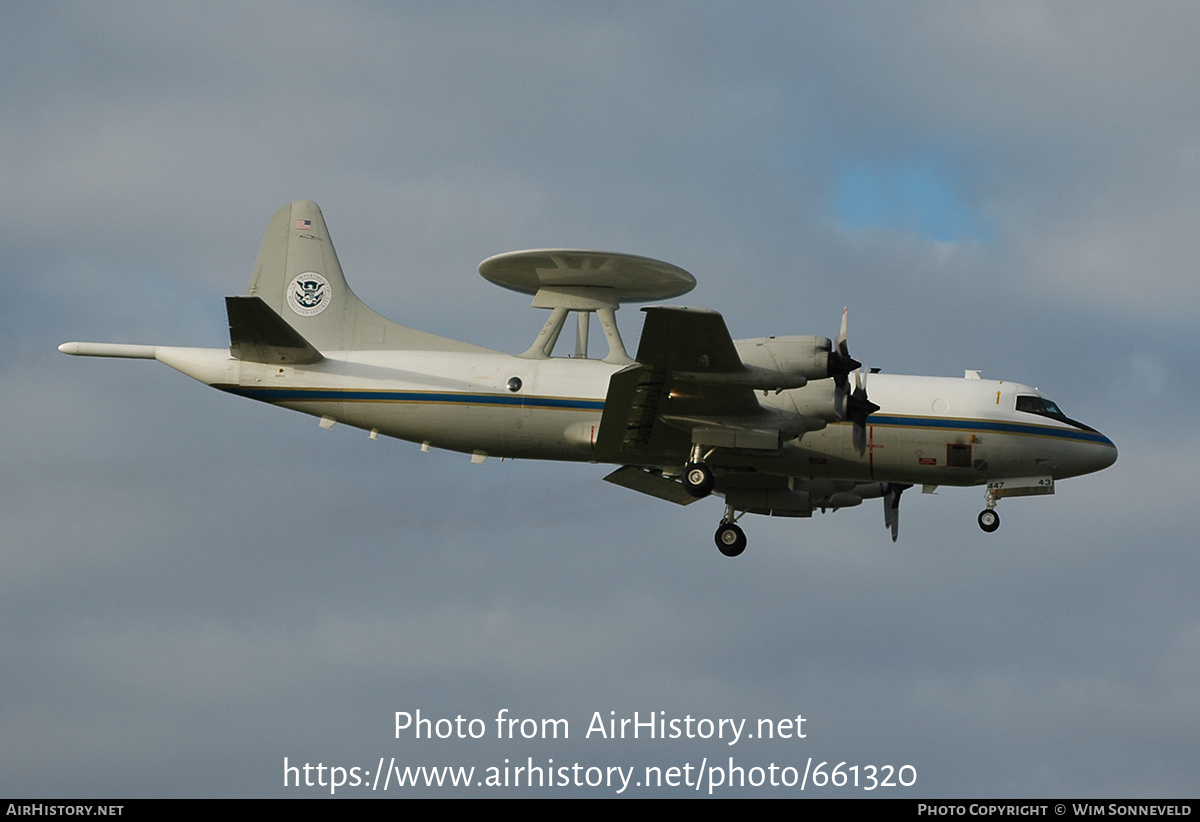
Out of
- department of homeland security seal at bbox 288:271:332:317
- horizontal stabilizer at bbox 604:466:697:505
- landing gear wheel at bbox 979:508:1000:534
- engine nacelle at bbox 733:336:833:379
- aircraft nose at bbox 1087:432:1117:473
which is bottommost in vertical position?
landing gear wheel at bbox 979:508:1000:534

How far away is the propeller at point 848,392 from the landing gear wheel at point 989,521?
3204 mm

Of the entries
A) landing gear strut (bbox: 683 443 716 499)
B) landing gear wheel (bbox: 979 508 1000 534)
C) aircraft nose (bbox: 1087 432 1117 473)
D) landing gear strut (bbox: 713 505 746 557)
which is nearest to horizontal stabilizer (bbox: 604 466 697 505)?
landing gear strut (bbox: 713 505 746 557)

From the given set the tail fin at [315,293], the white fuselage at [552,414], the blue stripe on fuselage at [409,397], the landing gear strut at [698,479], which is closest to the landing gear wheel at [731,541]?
the white fuselage at [552,414]

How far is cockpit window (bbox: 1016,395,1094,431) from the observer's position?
108 ft

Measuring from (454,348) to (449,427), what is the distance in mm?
2327

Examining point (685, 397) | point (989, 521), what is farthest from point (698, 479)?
point (989, 521)

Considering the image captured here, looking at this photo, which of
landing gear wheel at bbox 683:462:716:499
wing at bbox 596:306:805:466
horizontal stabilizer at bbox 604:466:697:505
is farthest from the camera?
horizontal stabilizer at bbox 604:466:697:505

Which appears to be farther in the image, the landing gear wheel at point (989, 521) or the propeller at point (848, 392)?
the landing gear wheel at point (989, 521)

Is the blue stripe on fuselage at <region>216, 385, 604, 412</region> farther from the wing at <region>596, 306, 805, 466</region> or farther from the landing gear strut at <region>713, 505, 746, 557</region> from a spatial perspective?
the landing gear strut at <region>713, 505, 746, 557</region>

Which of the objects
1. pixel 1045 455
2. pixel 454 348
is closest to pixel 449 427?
pixel 454 348

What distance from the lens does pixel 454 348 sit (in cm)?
3356

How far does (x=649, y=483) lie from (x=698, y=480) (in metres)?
6.33

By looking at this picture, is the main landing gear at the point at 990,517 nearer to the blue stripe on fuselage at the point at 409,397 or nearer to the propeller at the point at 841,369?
the propeller at the point at 841,369

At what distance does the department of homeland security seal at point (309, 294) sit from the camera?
115ft
